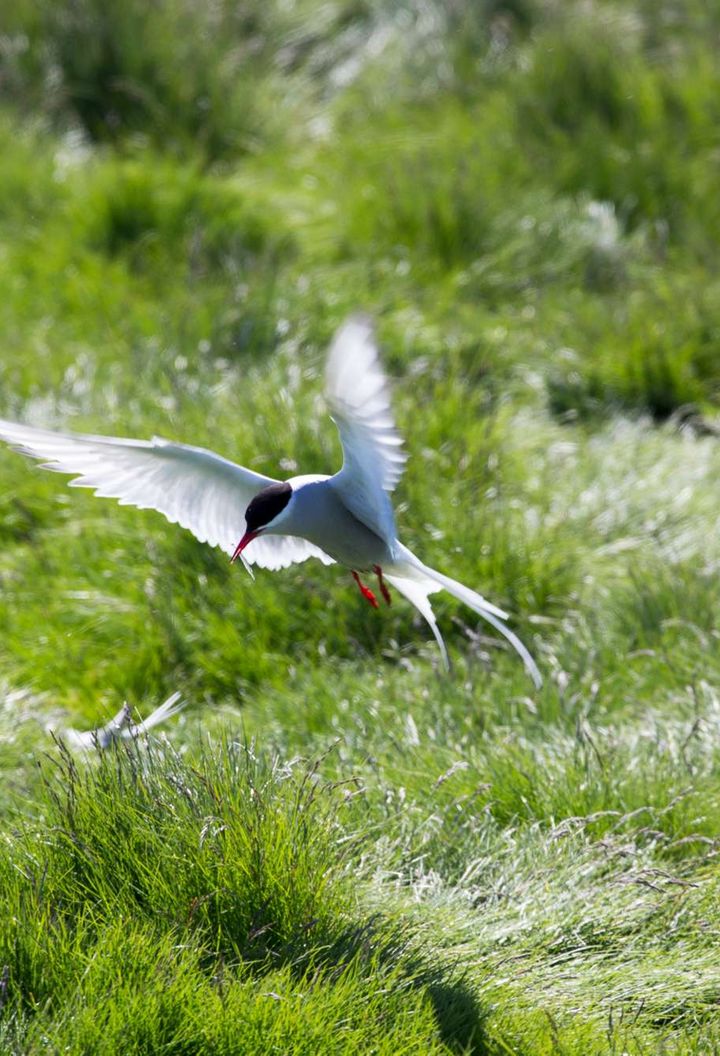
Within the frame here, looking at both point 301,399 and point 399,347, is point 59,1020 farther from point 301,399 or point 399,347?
point 399,347

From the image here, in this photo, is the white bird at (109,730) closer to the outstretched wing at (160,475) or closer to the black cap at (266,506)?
the outstretched wing at (160,475)

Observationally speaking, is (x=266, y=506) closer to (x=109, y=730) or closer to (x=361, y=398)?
(x=361, y=398)

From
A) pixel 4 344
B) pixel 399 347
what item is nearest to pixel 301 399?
pixel 399 347

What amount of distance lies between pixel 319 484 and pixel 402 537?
1.52m

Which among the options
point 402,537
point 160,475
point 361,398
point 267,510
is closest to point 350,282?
point 402,537

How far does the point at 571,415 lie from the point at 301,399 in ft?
4.11

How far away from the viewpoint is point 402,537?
4.93 m

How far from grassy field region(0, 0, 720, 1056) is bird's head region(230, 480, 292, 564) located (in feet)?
1.76

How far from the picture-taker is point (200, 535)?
3.85m

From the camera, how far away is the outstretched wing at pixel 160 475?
342cm

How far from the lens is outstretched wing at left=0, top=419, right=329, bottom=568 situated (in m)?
3.42

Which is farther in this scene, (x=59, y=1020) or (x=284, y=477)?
(x=284, y=477)

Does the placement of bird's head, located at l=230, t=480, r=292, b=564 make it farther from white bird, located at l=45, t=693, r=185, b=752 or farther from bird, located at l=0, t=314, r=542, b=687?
white bird, located at l=45, t=693, r=185, b=752

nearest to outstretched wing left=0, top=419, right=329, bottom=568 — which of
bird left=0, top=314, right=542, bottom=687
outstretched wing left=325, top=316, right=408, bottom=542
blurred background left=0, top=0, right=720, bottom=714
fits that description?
bird left=0, top=314, right=542, bottom=687
